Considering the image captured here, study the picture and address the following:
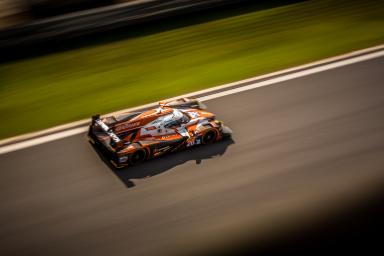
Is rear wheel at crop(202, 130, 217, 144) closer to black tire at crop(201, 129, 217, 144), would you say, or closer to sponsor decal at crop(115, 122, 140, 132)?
black tire at crop(201, 129, 217, 144)

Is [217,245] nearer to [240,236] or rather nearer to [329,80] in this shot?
[240,236]

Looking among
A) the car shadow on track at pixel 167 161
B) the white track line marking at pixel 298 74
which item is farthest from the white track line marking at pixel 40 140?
the white track line marking at pixel 298 74

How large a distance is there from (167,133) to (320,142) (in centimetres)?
346

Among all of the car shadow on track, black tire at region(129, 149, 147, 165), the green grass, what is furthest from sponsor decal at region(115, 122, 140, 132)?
the green grass

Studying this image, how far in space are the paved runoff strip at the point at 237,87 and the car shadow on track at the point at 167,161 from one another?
158 cm

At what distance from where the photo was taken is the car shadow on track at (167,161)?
34.3 feet

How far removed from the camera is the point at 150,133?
35.6 ft

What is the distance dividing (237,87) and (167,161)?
394 cm

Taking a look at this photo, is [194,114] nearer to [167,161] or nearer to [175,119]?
[175,119]

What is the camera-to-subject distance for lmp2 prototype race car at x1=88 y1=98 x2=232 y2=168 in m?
10.5

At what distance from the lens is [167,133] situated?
1097cm

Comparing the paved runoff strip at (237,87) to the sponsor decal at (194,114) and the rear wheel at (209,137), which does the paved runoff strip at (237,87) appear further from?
the rear wheel at (209,137)

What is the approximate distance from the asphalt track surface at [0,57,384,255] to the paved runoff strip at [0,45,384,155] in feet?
1.04

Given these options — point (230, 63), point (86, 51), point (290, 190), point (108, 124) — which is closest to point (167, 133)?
point (108, 124)
